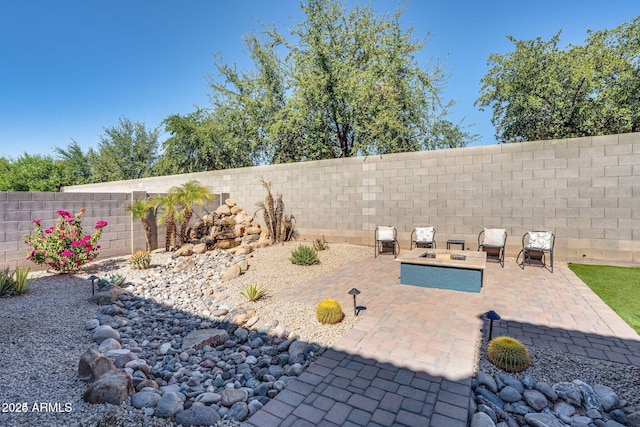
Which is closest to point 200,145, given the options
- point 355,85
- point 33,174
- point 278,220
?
point 355,85

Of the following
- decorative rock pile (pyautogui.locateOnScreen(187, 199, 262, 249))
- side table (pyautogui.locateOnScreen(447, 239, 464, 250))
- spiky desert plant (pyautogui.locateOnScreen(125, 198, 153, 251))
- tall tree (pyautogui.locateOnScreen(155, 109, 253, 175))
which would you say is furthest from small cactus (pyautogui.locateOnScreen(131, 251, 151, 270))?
tall tree (pyautogui.locateOnScreen(155, 109, 253, 175))

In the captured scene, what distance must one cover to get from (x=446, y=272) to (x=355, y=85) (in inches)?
420

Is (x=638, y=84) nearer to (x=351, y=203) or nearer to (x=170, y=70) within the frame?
(x=351, y=203)

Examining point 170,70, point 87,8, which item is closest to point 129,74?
point 170,70

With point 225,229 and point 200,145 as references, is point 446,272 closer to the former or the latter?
point 225,229

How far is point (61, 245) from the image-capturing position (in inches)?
257

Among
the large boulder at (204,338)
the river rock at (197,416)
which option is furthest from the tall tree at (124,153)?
the river rock at (197,416)

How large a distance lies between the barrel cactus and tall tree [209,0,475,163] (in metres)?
11.8

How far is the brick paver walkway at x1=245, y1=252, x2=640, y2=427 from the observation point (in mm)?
2424

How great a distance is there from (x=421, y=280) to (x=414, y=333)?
2.25 metres

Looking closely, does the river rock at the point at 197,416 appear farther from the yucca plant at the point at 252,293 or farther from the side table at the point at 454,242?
the side table at the point at 454,242

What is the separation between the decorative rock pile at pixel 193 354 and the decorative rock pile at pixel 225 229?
3880mm

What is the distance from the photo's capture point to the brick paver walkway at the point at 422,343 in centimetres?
242

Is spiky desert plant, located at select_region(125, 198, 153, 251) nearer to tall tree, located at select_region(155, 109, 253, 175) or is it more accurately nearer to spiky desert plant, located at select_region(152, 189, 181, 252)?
spiky desert plant, located at select_region(152, 189, 181, 252)
